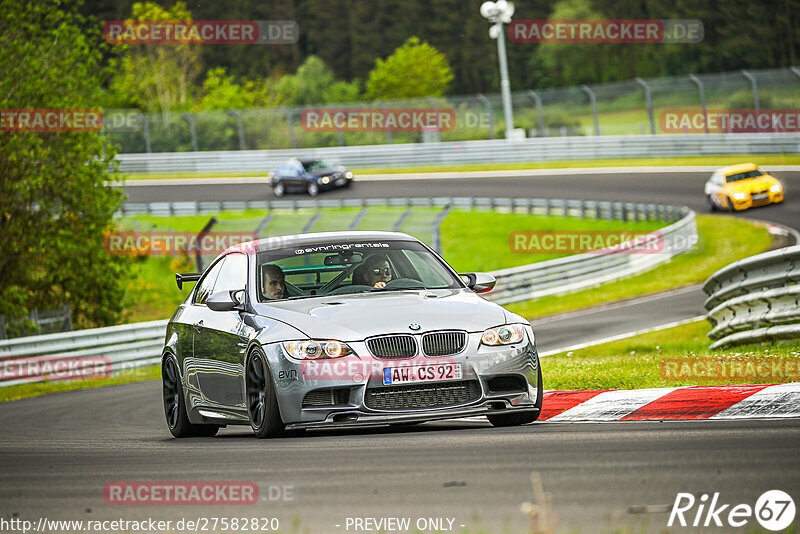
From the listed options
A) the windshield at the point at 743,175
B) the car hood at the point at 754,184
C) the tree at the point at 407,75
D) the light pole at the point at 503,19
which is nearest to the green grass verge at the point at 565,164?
the light pole at the point at 503,19

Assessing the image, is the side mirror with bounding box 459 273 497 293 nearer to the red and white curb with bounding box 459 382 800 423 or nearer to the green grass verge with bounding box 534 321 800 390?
the red and white curb with bounding box 459 382 800 423

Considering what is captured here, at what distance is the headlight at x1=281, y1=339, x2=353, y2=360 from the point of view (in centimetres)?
786

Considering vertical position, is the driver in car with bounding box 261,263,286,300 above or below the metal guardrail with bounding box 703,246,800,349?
above

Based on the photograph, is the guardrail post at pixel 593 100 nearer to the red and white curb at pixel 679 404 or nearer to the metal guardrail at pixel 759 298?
the metal guardrail at pixel 759 298

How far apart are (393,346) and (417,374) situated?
0.24 meters

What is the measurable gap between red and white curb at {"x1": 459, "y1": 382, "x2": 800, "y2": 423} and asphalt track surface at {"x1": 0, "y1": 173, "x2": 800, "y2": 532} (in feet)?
1.18

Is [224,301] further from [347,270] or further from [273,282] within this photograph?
[347,270]

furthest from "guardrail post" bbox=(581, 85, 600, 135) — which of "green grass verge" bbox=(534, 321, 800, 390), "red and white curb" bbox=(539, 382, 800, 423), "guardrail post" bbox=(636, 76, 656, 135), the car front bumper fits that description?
the car front bumper

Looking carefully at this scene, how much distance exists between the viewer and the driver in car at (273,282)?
8977mm

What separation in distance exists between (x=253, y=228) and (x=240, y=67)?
8854 cm

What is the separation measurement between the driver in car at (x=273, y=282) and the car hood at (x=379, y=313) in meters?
0.23

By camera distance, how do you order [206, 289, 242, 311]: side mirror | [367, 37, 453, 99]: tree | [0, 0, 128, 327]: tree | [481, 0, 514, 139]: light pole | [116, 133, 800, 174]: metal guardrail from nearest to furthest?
[206, 289, 242, 311]: side mirror, [0, 0, 128, 327]: tree, [116, 133, 800, 174]: metal guardrail, [481, 0, 514, 139]: light pole, [367, 37, 453, 99]: tree

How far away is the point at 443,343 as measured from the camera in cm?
795

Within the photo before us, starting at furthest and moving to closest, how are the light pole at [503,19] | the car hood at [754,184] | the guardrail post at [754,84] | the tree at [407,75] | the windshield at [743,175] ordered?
the tree at [407,75]
the light pole at [503,19]
the guardrail post at [754,84]
the windshield at [743,175]
the car hood at [754,184]
